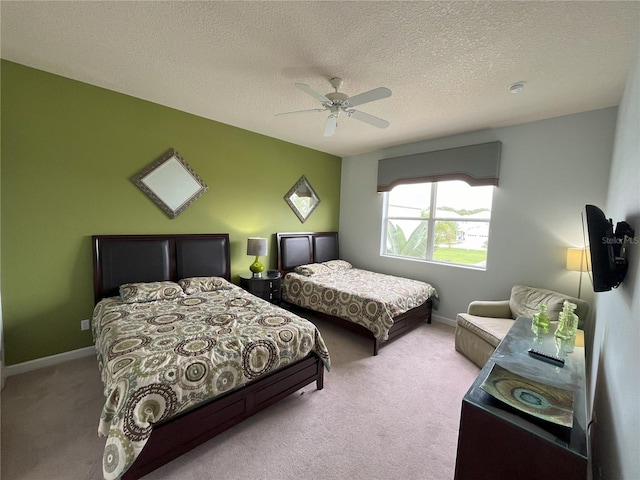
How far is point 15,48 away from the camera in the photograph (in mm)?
2084

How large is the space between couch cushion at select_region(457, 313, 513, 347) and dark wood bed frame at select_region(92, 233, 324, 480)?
1.68m

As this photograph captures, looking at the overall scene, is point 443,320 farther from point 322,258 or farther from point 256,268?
point 256,268

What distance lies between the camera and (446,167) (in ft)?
12.6

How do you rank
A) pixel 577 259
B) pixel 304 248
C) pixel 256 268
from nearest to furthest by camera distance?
pixel 577 259
pixel 256 268
pixel 304 248

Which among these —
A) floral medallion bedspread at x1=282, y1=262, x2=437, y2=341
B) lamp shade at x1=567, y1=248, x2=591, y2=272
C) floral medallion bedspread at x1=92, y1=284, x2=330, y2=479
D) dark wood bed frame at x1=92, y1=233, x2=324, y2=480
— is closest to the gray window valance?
lamp shade at x1=567, y1=248, x2=591, y2=272

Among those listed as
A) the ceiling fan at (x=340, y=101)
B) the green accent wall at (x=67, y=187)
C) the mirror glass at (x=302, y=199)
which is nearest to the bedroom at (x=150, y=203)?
the green accent wall at (x=67, y=187)

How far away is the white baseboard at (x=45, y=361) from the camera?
2.42 meters

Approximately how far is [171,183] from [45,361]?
216 cm

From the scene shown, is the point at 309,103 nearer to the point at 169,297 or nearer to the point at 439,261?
the point at 169,297

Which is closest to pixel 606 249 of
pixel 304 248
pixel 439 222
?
pixel 439 222

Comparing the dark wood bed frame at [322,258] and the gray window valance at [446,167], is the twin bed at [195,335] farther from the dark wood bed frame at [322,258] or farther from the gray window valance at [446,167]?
the gray window valance at [446,167]

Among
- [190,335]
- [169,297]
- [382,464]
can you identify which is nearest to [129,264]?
[169,297]

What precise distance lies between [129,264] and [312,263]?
106 inches

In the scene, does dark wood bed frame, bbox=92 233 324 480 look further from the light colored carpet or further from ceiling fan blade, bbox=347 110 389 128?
ceiling fan blade, bbox=347 110 389 128
